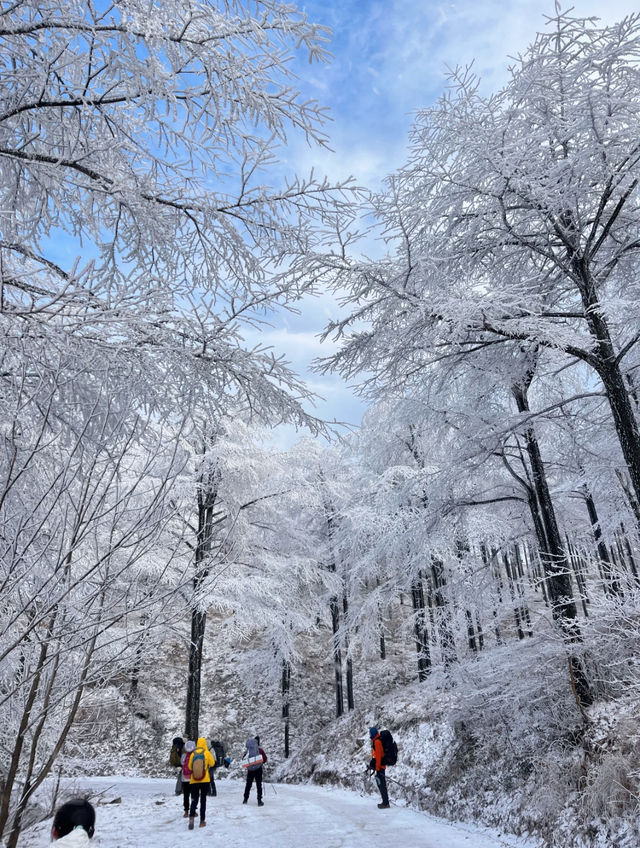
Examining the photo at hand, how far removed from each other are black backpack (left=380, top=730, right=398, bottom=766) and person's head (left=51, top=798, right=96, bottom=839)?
6939 millimetres

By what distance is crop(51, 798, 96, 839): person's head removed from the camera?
2.78 meters

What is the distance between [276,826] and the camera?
7.19 m

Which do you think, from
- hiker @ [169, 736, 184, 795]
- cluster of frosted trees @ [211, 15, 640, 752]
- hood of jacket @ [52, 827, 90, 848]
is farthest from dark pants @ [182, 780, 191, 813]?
hood of jacket @ [52, 827, 90, 848]

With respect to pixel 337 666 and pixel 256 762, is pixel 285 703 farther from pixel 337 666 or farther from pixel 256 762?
pixel 256 762

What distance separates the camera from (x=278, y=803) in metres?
9.08

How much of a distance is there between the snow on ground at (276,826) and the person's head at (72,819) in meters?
3.21

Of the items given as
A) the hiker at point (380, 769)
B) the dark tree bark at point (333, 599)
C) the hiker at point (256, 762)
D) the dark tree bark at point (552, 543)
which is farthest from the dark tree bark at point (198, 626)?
the dark tree bark at point (552, 543)

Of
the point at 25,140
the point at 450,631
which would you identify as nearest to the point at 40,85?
the point at 25,140

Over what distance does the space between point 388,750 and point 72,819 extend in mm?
7216

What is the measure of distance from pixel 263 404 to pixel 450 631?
22.3 ft

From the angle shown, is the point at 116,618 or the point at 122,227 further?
the point at 122,227

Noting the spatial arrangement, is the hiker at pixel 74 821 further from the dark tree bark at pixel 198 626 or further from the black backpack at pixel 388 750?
the black backpack at pixel 388 750

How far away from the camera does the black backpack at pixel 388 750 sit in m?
8.44

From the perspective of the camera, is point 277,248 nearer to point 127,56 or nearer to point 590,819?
point 127,56
